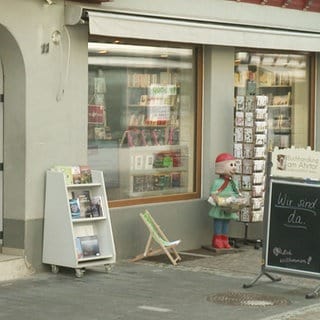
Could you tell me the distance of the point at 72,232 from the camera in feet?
34.7

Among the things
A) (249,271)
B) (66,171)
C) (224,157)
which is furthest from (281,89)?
(66,171)

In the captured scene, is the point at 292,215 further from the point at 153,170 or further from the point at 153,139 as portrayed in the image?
the point at 153,139

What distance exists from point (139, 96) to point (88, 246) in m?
2.76

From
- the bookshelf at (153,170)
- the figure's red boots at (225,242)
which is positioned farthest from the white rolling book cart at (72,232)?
the figure's red boots at (225,242)

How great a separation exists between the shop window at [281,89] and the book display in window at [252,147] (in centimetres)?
75

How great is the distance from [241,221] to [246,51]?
278 centimetres

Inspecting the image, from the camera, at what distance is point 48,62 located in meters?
11.0

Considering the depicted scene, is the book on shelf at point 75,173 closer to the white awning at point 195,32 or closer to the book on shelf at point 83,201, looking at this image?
the book on shelf at point 83,201

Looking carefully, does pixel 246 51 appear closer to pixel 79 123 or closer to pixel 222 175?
pixel 222 175

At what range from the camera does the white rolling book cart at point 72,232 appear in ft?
34.9

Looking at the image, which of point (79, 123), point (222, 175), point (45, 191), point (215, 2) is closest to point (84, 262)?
point (45, 191)

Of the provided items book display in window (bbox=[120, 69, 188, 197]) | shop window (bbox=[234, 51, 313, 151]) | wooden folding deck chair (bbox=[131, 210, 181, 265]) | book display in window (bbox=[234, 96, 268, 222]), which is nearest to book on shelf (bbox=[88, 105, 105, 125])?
book display in window (bbox=[120, 69, 188, 197])

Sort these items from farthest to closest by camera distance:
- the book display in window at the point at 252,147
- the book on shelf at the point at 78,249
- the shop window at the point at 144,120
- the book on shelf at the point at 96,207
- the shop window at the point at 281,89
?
the shop window at the point at 281,89
the book display in window at the point at 252,147
the shop window at the point at 144,120
the book on shelf at the point at 96,207
the book on shelf at the point at 78,249

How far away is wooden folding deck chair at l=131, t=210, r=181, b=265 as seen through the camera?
38.2 ft
